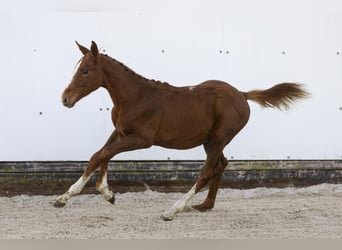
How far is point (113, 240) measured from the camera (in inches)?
155

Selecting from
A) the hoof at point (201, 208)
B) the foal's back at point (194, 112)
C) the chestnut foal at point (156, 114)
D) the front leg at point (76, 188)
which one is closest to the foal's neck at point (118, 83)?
the chestnut foal at point (156, 114)

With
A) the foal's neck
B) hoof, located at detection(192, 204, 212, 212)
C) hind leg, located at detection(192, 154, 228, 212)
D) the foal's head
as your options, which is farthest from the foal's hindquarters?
the foal's head

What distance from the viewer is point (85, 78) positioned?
449 cm

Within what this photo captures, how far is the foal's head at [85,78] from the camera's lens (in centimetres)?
444

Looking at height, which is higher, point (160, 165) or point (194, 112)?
point (194, 112)

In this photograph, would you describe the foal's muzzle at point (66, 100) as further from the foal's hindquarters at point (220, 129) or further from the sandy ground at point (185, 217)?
the foal's hindquarters at point (220, 129)

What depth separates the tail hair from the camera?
5.39m

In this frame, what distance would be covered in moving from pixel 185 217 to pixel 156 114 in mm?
876

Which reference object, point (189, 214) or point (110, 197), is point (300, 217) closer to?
point (189, 214)

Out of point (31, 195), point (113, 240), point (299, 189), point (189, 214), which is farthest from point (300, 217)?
point (31, 195)

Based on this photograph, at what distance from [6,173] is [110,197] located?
1.86 m

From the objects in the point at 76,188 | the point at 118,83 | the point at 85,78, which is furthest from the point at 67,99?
the point at 76,188

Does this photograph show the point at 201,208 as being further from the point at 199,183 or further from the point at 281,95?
the point at 281,95

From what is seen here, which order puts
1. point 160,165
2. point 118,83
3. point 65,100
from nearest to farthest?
point 65,100
point 118,83
point 160,165
